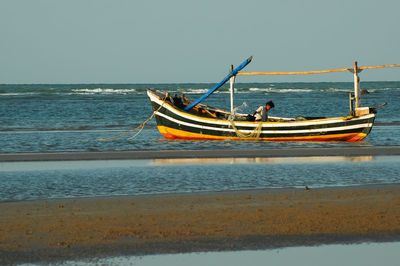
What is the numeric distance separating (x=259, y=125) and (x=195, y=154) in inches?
188

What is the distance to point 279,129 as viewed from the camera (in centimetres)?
2117

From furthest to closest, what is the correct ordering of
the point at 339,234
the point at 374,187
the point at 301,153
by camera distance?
the point at 301,153, the point at 374,187, the point at 339,234

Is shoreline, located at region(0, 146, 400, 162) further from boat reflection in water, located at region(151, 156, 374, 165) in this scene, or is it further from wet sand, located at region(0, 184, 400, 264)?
wet sand, located at region(0, 184, 400, 264)

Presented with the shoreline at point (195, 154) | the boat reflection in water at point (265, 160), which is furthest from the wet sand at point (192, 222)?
the shoreline at point (195, 154)

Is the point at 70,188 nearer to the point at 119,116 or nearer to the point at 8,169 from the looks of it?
the point at 8,169

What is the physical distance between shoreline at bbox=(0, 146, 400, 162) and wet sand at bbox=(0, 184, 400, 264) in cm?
641

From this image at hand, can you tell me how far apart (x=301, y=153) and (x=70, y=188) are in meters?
7.81

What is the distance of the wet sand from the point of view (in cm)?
681

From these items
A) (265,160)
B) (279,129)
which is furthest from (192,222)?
(279,129)

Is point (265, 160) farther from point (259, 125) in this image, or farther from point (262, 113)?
point (262, 113)

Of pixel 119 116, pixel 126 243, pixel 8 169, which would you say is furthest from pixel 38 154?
pixel 119 116

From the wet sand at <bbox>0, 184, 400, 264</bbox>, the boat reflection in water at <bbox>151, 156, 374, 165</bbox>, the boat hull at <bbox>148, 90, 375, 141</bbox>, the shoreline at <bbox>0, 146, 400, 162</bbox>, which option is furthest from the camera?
the boat hull at <bbox>148, 90, 375, 141</bbox>

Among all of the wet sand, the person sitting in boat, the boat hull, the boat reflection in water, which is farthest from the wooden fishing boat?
the wet sand

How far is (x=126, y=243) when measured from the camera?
6.93 meters
